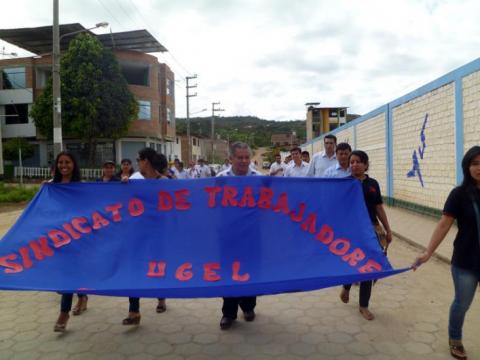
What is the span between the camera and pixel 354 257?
3211 millimetres

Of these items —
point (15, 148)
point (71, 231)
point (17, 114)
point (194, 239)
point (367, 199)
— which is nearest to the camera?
point (194, 239)

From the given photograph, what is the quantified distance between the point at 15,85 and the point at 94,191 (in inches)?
1278

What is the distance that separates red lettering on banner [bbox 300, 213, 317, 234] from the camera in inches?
133

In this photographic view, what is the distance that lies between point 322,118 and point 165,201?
47.9m

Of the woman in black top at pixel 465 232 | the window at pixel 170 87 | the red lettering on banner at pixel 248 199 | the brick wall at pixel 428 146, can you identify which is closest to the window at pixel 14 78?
the window at pixel 170 87

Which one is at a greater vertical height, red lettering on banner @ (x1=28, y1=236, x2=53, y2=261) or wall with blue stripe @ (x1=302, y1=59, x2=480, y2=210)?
wall with blue stripe @ (x1=302, y1=59, x2=480, y2=210)

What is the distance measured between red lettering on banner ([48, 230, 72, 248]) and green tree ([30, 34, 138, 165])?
2304 centimetres

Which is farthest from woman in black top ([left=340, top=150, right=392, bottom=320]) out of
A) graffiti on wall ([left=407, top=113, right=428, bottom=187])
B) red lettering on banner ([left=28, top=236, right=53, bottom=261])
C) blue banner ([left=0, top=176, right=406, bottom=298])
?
graffiti on wall ([left=407, top=113, right=428, bottom=187])

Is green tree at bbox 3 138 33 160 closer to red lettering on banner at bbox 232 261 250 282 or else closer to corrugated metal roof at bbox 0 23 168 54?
corrugated metal roof at bbox 0 23 168 54

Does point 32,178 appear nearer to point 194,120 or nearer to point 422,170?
point 422,170

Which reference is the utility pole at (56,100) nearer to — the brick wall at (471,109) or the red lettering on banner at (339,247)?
the brick wall at (471,109)

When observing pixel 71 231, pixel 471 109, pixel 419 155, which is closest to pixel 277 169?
pixel 71 231

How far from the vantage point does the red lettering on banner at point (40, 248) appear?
3.19m

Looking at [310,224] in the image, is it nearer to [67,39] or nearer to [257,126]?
[67,39]
